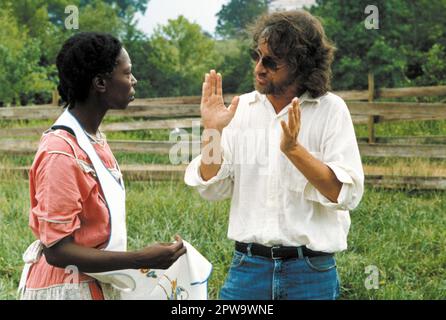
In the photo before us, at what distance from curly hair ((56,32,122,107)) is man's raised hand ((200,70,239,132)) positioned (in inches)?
17.7

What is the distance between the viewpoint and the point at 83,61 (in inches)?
93.4

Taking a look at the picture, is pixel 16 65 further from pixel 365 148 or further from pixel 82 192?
pixel 82 192

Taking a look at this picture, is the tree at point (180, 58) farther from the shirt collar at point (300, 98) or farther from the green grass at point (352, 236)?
the shirt collar at point (300, 98)

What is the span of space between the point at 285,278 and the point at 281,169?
393 mm

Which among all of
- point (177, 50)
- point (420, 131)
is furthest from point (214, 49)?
point (420, 131)

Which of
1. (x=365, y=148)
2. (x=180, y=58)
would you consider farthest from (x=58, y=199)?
(x=180, y=58)

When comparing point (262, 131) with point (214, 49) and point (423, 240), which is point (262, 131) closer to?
point (423, 240)

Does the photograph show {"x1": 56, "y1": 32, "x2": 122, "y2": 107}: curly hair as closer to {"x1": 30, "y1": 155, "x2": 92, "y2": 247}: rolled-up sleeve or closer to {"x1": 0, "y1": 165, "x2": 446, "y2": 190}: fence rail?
{"x1": 30, "y1": 155, "x2": 92, "y2": 247}: rolled-up sleeve

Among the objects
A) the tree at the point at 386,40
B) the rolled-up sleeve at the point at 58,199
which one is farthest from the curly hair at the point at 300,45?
the tree at the point at 386,40

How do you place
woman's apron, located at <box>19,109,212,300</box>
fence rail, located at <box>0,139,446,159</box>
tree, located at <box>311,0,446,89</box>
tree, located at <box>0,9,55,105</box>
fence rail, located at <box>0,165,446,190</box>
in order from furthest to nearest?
1. tree, located at <box>0,9,55,105</box>
2. tree, located at <box>311,0,446,89</box>
3. fence rail, located at <box>0,139,446,159</box>
4. fence rail, located at <box>0,165,446,190</box>
5. woman's apron, located at <box>19,109,212,300</box>

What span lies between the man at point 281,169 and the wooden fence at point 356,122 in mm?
5558

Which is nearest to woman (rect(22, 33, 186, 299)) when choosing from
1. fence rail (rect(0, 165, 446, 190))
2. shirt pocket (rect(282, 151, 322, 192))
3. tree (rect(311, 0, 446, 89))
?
shirt pocket (rect(282, 151, 322, 192))

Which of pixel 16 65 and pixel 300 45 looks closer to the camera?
pixel 300 45

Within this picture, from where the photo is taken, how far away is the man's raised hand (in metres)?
2.69
